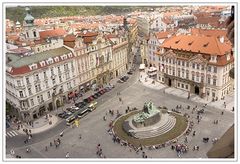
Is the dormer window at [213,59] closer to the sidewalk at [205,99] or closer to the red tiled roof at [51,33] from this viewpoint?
the sidewalk at [205,99]

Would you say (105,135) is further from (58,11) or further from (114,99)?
(58,11)

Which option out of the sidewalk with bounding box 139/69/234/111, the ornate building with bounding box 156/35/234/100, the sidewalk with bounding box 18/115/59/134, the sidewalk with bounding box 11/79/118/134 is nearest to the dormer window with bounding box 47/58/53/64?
the sidewalk with bounding box 11/79/118/134

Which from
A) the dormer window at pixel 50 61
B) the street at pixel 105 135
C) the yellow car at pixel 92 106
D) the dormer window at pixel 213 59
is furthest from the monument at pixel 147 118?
the dormer window at pixel 50 61

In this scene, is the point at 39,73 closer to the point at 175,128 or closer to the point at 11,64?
the point at 11,64

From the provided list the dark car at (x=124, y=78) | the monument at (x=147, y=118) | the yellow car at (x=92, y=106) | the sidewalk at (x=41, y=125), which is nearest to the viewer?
the monument at (x=147, y=118)

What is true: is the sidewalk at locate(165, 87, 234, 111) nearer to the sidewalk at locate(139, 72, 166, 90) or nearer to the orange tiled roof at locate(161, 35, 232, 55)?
the sidewalk at locate(139, 72, 166, 90)

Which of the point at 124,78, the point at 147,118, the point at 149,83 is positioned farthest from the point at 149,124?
the point at 124,78

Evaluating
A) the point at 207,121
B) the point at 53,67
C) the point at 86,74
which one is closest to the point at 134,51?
the point at 86,74
